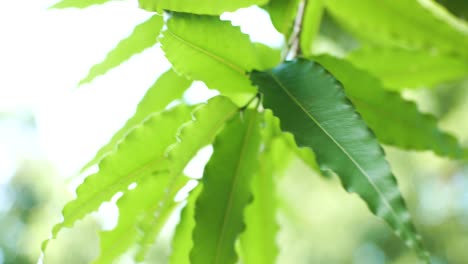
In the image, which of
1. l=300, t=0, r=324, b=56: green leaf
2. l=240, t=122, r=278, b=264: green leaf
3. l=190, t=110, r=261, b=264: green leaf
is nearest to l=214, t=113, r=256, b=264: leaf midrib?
l=190, t=110, r=261, b=264: green leaf

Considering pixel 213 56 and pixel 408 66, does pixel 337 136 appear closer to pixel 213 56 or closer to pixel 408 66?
pixel 213 56

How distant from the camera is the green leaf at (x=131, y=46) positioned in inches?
24.3

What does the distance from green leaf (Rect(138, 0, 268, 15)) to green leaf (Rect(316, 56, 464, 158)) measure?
147mm

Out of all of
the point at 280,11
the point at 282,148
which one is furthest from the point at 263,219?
the point at 280,11

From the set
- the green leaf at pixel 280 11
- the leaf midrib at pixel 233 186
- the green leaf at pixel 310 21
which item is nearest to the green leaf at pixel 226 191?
the leaf midrib at pixel 233 186

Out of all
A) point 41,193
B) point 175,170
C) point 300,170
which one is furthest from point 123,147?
point 41,193

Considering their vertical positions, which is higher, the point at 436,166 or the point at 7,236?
the point at 436,166

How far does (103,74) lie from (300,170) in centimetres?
342

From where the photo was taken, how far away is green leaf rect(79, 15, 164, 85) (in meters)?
0.62

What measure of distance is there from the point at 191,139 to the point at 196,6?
0.40 ft

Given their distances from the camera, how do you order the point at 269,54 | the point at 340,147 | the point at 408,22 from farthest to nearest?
the point at 408,22 < the point at 269,54 < the point at 340,147

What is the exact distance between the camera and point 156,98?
63cm

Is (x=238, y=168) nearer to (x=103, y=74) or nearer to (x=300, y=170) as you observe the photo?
(x=103, y=74)

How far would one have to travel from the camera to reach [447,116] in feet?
12.2
